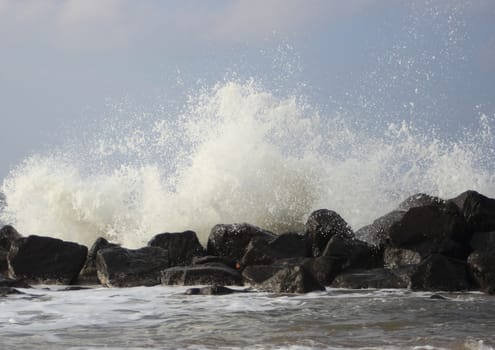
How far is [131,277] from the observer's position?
8508 mm

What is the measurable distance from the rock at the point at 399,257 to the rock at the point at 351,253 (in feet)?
0.46

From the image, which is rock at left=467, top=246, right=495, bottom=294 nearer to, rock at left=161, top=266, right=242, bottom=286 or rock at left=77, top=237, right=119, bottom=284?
rock at left=161, top=266, right=242, bottom=286

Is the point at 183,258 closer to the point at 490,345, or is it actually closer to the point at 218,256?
the point at 218,256

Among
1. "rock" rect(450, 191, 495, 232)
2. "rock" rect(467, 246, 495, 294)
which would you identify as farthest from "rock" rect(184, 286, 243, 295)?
"rock" rect(450, 191, 495, 232)

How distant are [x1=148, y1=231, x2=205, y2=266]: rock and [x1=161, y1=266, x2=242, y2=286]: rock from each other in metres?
1.31

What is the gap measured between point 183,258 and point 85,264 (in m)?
1.31

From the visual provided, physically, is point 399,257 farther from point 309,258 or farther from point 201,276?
point 201,276

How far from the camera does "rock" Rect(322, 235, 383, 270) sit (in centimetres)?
855

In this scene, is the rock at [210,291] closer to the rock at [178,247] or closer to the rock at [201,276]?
the rock at [201,276]

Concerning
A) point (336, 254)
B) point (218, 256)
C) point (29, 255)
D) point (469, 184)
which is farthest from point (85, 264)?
point (469, 184)

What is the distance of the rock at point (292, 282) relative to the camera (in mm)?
7324

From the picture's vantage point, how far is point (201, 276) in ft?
27.1

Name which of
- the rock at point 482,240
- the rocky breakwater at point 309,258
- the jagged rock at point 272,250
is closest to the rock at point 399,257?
the rocky breakwater at point 309,258

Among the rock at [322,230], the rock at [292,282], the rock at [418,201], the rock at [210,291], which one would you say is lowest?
the rock at [210,291]
